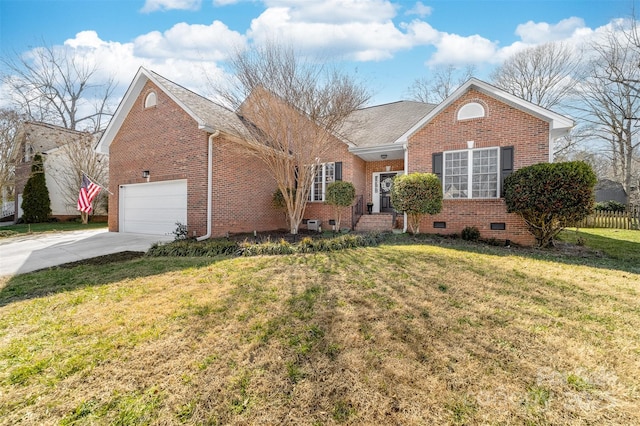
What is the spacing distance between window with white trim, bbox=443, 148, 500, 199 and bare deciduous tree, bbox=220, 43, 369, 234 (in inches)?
157

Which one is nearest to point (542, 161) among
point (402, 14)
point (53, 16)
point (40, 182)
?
point (402, 14)

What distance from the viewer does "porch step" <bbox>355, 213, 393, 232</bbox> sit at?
11172 mm

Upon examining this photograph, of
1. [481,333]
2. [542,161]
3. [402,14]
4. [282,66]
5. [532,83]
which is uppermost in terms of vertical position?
[532,83]

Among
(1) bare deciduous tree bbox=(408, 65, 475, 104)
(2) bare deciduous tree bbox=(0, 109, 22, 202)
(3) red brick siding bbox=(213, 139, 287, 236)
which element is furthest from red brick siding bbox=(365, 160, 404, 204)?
(2) bare deciduous tree bbox=(0, 109, 22, 202)

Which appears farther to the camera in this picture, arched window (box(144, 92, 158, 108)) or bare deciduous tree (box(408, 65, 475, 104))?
bare deciduous tree (box(408, 65, 475, 104))

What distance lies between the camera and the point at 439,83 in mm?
23359

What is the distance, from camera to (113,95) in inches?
961

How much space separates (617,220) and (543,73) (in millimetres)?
12056

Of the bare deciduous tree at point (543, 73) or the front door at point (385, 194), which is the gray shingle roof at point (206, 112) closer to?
the front door at point (385, 194)

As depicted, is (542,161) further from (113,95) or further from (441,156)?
(113,95)

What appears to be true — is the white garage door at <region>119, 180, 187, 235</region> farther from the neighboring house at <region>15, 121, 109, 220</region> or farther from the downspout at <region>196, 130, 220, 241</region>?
the neighboring house at <region>15, 121, 109, 220</region>

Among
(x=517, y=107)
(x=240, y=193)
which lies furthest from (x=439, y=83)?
(x=240, y=193)

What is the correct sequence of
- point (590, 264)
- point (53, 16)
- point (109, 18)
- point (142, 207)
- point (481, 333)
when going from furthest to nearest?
point (142, 207) < point (53, 16) < point (109, 18) < point (590, 264) < point (481, 333)

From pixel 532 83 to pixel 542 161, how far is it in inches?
683
